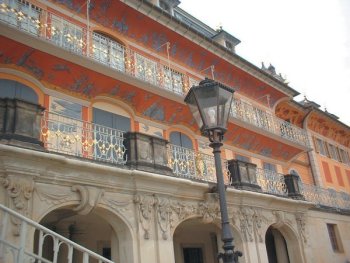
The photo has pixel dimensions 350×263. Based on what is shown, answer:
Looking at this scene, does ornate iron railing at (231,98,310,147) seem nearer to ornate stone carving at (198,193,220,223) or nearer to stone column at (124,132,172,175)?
ornate stone carving at (198,193,220,223)

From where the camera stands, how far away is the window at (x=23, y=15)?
9820mm

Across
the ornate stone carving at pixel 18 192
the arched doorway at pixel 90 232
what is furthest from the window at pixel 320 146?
the ornate stone carving at pixel 18 192

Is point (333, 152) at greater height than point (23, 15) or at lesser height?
greater

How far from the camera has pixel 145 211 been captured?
357 inches

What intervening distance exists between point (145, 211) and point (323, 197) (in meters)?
11.6

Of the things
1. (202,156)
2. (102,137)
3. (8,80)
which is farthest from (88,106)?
(202,156)

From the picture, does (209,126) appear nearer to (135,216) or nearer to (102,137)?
(135,216)

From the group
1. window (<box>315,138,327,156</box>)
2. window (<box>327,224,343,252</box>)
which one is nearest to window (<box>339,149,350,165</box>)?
window (<box>315,138,327,156</box>)

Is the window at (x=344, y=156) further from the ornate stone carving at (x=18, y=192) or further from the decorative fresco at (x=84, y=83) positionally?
the ornate stone carving at (x=18, y=192)

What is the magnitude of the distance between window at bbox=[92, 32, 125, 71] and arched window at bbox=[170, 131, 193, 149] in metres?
2.88

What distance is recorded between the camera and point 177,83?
46.0 ft

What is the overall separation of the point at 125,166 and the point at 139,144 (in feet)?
2.36

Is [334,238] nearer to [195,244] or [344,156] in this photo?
[195,244]

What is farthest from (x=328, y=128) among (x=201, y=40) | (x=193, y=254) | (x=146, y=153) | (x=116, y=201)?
(x=116, y=201)
